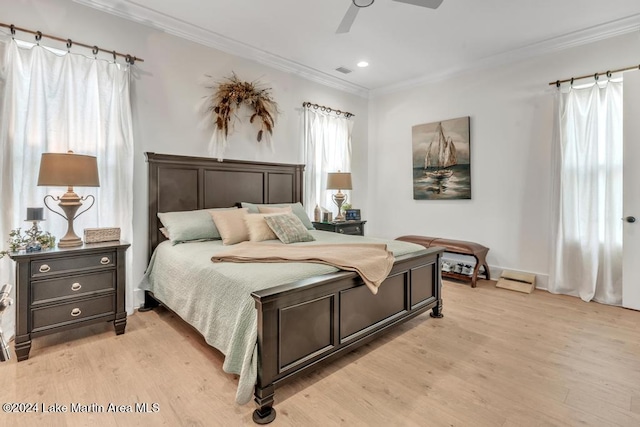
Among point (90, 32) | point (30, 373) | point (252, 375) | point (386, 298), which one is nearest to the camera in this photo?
point (252, 375)

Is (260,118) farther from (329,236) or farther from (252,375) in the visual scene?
(252,375)

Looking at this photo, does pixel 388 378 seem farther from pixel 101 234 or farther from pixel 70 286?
pixel 101 234

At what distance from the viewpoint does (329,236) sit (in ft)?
11.6

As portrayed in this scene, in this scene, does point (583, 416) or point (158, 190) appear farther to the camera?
point (158, 190)

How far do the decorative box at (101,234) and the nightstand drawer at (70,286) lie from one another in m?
0.30

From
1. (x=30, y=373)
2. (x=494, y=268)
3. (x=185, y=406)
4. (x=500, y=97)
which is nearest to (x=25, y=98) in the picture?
(x=30, y=373)

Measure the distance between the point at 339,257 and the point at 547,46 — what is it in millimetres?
3759

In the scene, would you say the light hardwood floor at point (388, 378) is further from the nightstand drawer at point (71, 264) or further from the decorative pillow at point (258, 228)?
the decorative pillow at point (258, 228)

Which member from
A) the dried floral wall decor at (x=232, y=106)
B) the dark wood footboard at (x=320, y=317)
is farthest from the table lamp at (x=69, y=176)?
the dark wood footboard at (x=320, y=317)

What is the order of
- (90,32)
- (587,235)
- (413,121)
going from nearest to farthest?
(90,32)
(587,235)
(413,121)

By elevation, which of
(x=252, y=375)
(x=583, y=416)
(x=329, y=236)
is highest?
(x=329, y=236)

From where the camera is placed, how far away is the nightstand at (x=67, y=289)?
7.46ft

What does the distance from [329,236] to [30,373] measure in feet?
8.38

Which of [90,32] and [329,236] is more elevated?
[90,32]
